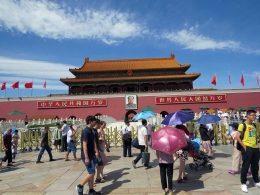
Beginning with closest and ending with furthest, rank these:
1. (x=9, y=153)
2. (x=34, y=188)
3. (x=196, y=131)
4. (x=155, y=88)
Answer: (x=34, y=188) → (x=9, y=153) → (x=196, y=131) → (x=155, y=88)

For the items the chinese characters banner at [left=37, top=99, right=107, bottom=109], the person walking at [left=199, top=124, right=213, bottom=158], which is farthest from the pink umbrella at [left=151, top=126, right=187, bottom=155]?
the chinese characters banner at [left=37, top=99, right=107, bottom=109]

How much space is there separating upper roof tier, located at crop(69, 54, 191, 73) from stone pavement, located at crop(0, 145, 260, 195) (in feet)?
84.1

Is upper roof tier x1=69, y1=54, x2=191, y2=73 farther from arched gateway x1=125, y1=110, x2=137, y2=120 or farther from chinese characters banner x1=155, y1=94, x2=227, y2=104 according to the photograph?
arched gateway x1=125, y1=110, x2=137, y2=120

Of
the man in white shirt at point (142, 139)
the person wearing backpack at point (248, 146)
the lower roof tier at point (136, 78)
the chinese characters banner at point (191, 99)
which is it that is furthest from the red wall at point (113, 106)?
the person wearing backpack at point (248, 146)

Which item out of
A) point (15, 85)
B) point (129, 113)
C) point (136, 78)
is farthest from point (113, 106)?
point (15, 85)

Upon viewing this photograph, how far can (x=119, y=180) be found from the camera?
5051mm

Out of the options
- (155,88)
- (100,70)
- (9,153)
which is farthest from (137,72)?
(9,153)

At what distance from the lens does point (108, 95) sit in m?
27.6

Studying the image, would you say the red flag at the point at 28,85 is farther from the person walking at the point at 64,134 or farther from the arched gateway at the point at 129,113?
the person walking at the point at 64,134

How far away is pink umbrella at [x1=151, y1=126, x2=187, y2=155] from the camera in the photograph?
144 inches

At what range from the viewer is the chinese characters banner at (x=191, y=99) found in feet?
88.1

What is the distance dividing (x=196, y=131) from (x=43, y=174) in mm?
8429

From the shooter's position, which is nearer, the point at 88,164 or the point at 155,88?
the point at 88,164

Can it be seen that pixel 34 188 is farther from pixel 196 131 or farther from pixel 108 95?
pixel 108 95
